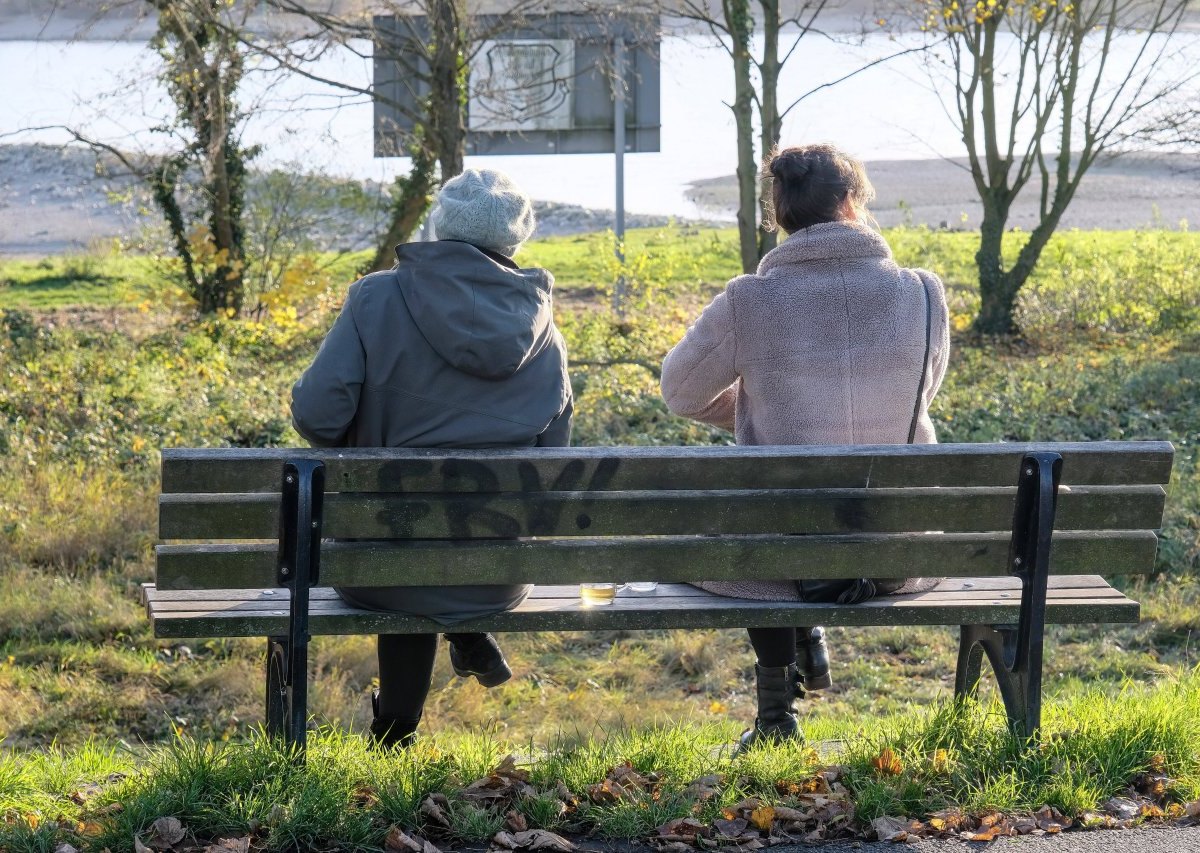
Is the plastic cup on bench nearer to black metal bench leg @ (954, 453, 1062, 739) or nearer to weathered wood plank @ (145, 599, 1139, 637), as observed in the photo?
weathered wood plank @ (145, 599, 1139, 637)

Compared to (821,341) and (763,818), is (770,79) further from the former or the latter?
(763,818)

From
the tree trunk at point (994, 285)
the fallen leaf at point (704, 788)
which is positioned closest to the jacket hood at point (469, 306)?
the fallen leaf at point (704, 788)

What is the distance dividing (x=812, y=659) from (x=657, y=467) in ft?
3.32

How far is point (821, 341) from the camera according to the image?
3.38m

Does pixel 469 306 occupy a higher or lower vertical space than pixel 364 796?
higher

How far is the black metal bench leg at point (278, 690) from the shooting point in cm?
314

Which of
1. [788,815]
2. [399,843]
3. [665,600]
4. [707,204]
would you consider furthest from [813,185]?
[707,204]

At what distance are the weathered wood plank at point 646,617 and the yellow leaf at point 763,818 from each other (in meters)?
0.43

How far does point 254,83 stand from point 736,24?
145 inches

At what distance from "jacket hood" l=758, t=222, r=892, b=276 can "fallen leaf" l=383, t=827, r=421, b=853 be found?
154cm

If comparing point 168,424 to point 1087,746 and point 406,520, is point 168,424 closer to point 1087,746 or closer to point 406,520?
point 406,520

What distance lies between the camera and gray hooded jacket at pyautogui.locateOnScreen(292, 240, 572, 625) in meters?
3.20

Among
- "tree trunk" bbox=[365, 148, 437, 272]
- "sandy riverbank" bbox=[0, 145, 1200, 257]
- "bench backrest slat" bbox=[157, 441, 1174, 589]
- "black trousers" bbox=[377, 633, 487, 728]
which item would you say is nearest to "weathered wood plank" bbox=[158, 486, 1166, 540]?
"bench backrest slat" bbox=[157, 441, 1174, 589]

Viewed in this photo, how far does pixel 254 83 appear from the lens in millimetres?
10852
